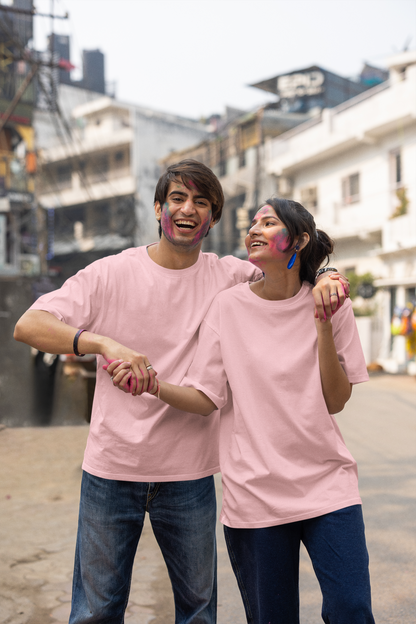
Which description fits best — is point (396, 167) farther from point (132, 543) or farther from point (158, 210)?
point (132, 543)

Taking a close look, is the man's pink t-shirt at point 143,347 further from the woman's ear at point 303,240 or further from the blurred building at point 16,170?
the blurred building at point 16,170

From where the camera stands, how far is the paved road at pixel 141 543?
10.3ft

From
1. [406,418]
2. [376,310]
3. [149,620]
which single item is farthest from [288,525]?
[376,310]

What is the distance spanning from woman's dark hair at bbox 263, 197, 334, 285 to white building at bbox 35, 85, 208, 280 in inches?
1118

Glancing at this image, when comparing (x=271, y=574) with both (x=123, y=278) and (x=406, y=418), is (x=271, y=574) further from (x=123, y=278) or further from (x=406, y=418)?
(x=406, y=418)

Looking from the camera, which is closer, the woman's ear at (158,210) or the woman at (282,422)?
the woman at (282,422)

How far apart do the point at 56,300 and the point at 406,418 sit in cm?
774

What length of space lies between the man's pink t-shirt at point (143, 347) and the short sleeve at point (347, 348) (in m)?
0.50

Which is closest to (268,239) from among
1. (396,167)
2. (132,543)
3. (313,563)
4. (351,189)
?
(313,563)

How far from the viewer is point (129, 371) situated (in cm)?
184

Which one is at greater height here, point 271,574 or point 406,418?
point 271,574

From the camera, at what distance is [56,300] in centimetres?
206

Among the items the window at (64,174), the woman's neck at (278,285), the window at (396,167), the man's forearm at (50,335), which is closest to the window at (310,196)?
the window at (396,167)

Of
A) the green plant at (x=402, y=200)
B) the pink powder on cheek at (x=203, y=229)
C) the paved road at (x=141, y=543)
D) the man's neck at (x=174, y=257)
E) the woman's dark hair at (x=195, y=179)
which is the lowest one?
the paved road at (x=141, y=543)
